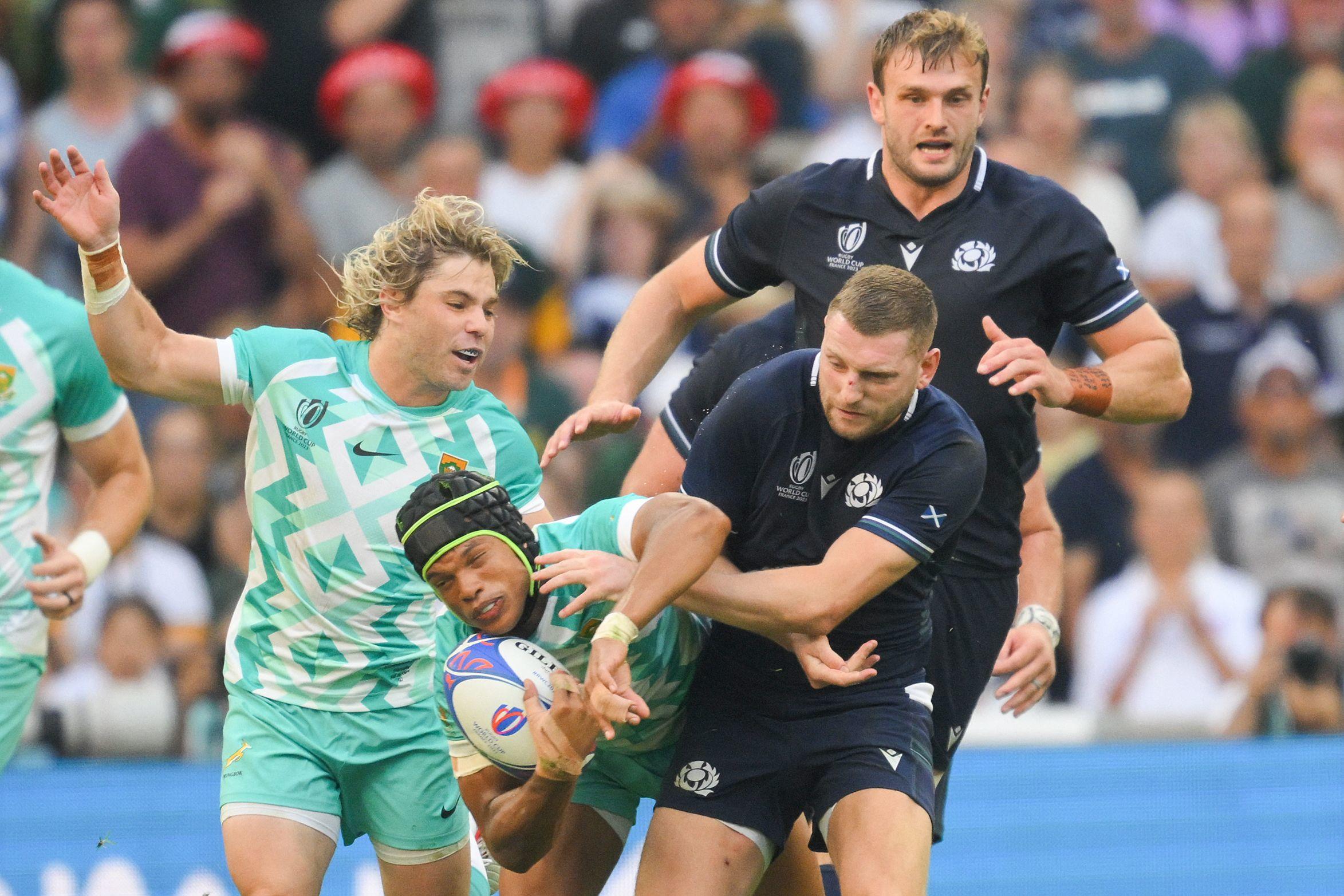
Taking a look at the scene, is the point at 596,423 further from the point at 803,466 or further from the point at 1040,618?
the point at 1040,618

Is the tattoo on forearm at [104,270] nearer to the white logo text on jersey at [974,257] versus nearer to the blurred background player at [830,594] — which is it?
the blurred background player at [830,594]

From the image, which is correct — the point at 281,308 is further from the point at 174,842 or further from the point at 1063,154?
the point at 1063,154

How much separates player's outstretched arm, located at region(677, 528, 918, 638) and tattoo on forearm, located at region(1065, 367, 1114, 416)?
0.73 meters

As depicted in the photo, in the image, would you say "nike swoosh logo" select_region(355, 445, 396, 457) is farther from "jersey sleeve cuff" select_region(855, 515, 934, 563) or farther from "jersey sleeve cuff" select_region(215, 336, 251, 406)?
"jersey sleeve cuff" select_region(855, 515, 934, 563)

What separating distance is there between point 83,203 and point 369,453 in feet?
3.41

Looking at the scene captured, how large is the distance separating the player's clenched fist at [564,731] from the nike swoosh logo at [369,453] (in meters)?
1.03

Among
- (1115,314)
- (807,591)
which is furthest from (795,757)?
(1115,314)

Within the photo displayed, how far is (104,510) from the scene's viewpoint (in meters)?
6.19

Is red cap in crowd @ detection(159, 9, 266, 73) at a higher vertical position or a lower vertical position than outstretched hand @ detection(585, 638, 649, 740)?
higher

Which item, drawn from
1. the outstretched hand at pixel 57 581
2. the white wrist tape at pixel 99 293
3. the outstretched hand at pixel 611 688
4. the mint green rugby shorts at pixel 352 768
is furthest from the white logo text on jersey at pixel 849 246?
the outstretched hand at pixel 57 581

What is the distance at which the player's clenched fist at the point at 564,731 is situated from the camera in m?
4.31

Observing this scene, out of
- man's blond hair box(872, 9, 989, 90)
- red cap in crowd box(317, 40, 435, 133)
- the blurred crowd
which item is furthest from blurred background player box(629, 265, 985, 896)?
red cap in crowd box(317, 40, 435, 133)

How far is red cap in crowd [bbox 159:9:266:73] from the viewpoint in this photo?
34.0 feet

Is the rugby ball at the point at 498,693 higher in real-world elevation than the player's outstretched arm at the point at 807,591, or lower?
lower
